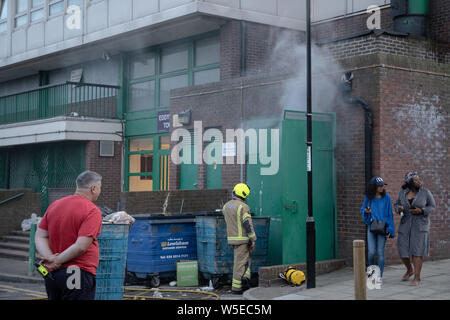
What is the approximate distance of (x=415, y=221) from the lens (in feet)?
29.3

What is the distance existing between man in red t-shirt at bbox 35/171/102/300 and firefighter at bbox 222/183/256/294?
4.45 metres

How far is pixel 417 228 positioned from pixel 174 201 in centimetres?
513

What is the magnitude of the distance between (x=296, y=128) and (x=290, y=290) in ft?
Result: 9.72

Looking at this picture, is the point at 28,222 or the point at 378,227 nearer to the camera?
the point at 378,227

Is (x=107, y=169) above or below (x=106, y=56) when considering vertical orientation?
below

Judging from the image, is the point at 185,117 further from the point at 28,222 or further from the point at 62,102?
the point at 62,102

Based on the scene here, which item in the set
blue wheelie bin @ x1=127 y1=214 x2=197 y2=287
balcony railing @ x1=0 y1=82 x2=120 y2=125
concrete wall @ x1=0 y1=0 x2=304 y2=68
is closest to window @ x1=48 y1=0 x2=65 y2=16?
concrete wall @ x1=0 y1=0 x2=304 y2=68

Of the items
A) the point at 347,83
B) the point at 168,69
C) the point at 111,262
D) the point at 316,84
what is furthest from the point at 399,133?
the point at 168,69

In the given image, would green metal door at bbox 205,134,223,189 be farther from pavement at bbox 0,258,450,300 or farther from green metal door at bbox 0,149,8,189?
green metal door at bbox 0,149,8,189

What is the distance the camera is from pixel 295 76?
1240cm

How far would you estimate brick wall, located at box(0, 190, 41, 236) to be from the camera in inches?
680

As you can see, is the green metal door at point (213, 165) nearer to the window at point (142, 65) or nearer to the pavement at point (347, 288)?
the pavement at point (347, 288)

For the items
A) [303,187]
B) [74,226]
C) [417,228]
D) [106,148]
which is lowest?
[417,228]

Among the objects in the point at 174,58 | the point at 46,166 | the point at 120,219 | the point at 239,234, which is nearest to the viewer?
the point at 120,219
